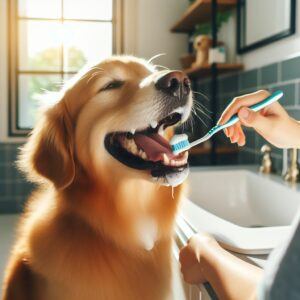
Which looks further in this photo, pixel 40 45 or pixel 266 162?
pixel 40 45

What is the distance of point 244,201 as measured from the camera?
1.89 m

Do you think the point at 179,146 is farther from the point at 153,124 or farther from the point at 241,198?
the point at 241,198

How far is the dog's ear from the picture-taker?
0.96 m

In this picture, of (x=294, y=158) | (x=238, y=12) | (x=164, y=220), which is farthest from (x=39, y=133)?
(x=238, y=12)

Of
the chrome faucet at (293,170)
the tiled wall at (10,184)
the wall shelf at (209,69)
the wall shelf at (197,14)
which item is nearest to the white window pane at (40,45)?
the tiled wall at (10,184)

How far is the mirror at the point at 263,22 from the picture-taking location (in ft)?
6.24

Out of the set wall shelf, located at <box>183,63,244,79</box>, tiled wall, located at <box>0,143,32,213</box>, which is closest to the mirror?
wall shelf, located at <box>183,63,244,79</box>

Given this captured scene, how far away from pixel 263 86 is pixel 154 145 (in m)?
1.29

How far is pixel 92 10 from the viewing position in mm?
3459

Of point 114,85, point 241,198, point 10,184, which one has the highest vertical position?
point 114,85

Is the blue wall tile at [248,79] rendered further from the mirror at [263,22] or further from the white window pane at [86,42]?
the white window pane at [86,42]

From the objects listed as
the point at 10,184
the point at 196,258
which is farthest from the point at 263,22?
the point at 10,184

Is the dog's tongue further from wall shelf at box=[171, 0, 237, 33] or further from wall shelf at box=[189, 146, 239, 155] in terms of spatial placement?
wall shelf at box=[171, 0, 237, 33]

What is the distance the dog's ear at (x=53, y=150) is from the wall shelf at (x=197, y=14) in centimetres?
175
